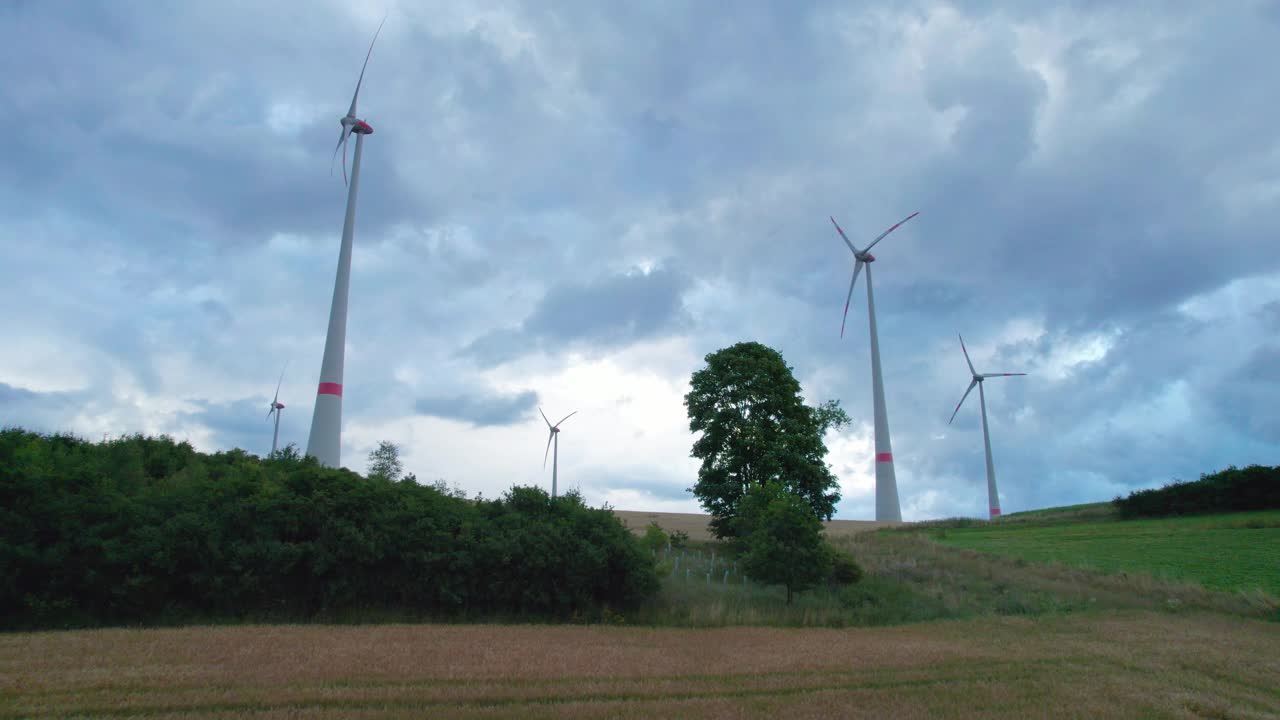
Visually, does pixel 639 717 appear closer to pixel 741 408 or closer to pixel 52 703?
pixel 52 703

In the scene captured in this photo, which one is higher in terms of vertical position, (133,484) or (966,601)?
(133,484)

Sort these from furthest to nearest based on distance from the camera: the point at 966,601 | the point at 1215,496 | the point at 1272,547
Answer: the point at 1215,496 → the point at 1272,547 → the point at 966,601

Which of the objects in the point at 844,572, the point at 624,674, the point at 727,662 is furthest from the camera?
the point at 844,572

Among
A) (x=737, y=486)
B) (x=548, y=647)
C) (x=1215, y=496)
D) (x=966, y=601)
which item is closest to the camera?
(x=548, y=647)

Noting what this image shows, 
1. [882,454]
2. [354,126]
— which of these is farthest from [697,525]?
[354,126]

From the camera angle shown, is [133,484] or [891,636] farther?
[133,484]

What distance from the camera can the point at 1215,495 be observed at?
58594 millimetres

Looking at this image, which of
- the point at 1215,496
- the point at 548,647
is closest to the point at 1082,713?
the point at 548,647

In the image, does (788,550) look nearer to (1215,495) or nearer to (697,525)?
(697,525)

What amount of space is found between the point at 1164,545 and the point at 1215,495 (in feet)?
82.2

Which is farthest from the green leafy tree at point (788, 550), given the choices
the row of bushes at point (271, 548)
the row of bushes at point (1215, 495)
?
the row of bushes at point (1215, 495)

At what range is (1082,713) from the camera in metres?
11.8

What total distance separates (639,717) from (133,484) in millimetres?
22110

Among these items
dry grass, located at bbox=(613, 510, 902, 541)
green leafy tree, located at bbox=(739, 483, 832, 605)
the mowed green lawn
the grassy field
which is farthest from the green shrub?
dry grass, located at bbox=(613, 510, 902, 541)
